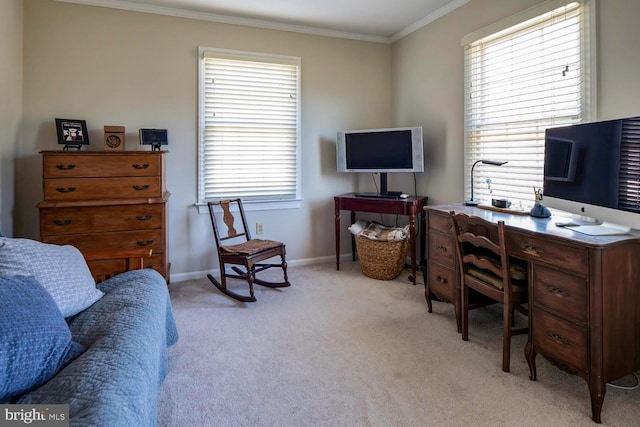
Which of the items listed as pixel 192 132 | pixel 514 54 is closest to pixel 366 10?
pixel 514 54

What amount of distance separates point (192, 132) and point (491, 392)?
3207 millimetres

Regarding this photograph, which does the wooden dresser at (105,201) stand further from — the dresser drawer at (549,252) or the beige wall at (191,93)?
the dresser drawer at (549,252)

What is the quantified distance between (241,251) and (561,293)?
228 centimetres

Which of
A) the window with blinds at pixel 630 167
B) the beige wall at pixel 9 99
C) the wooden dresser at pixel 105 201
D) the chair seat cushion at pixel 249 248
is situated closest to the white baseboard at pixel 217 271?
the wooden dresser at pixel 105 201

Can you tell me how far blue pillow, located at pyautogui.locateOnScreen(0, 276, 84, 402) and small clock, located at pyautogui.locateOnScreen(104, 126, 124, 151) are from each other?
2.07m

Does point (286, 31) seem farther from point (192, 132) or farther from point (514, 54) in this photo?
point (514, 54)

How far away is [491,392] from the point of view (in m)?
1.83

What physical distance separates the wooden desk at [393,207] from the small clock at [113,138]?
81.2 inches

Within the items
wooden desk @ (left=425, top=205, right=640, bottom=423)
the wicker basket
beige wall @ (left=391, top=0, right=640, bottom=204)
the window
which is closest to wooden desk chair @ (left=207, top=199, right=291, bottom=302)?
the wicker basket

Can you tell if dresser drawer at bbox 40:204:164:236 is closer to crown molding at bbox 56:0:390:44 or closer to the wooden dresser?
the wooden dresser

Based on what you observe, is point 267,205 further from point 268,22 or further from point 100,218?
point 268,22

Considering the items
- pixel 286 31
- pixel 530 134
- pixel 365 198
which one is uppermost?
pixel 286 31

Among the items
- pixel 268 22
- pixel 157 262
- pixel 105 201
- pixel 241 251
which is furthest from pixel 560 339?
pixel 268 22

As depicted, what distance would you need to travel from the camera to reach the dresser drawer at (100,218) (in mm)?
2750
